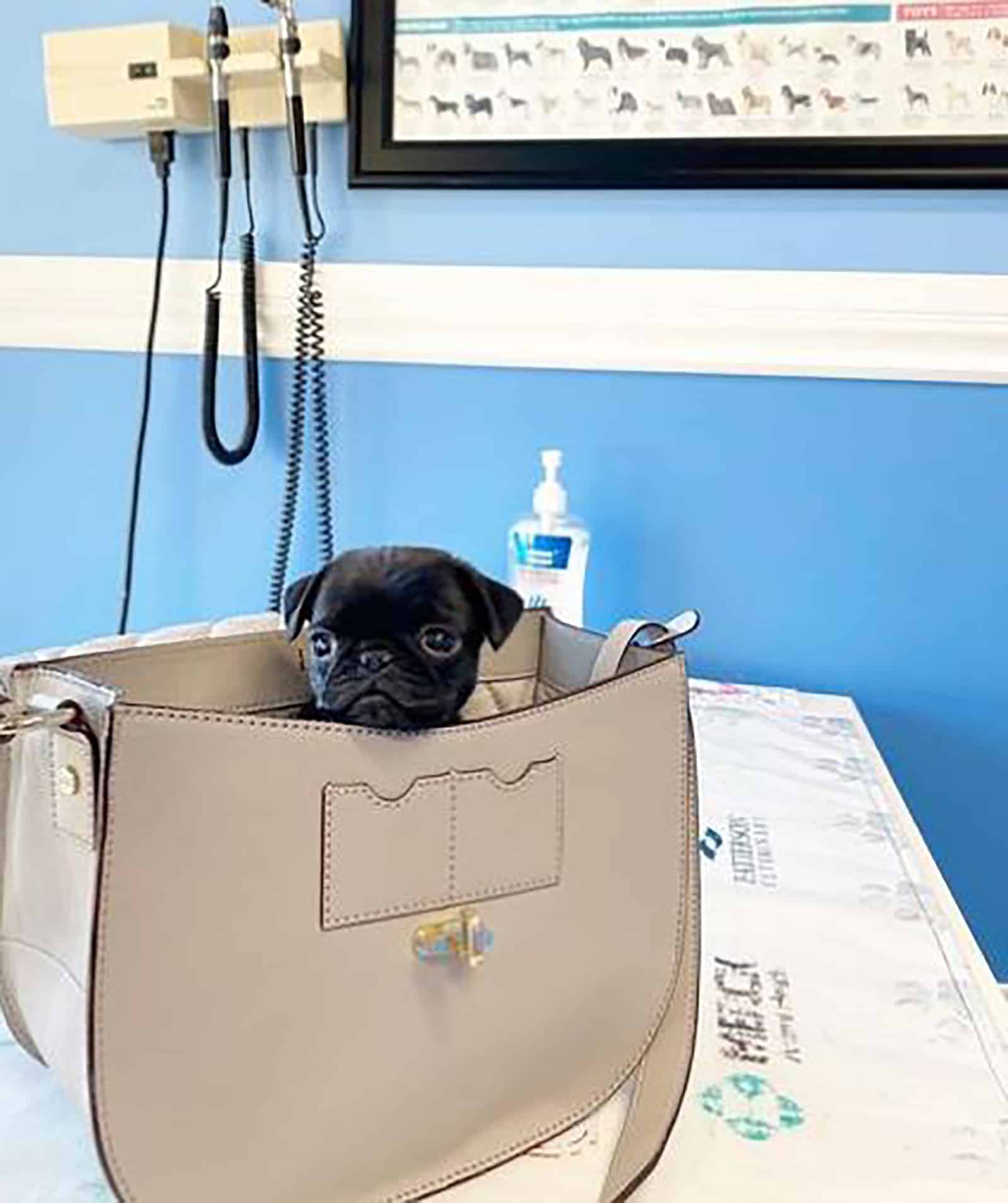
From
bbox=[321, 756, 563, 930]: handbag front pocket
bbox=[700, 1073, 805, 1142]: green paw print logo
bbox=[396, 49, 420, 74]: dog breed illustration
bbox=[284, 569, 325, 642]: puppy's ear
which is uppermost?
bbox=[396, 49, 420, 74]: dog breed illustration

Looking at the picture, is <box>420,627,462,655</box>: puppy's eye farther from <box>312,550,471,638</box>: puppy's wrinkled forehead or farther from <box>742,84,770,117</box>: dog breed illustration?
<box>742,84,770,117</box>: dog breed illustration

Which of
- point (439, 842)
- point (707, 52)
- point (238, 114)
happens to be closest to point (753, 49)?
point (707, 52)

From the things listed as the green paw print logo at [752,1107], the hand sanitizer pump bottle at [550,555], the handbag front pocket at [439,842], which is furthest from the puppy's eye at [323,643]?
the hand sanitizer pump bottle at [550,555]

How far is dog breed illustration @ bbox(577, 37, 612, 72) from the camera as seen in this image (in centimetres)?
122

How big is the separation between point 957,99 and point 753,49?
22cm

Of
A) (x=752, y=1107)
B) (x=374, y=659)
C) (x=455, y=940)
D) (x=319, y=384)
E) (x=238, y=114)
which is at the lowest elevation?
(x=752, y=1107)

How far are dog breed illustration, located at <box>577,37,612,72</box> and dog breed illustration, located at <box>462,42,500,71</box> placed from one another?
9 cm

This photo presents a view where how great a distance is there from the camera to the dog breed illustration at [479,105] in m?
1.25

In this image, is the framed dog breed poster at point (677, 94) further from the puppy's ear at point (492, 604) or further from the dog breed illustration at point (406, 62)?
the puppy's ear at point (492, 604)

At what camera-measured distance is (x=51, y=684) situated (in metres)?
0.44

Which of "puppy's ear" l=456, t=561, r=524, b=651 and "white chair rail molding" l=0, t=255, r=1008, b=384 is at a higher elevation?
"white chair rail molding" l=0, t=255, r=1008, b=384

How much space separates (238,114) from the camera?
50.4 inches

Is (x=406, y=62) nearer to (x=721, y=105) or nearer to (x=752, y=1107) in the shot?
(x=721, y=105)

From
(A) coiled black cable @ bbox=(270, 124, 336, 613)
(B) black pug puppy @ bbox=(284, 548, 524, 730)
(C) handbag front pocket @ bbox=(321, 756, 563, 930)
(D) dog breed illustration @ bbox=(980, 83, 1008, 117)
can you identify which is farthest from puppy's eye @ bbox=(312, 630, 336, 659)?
(D) dog breed illustration @ bbox=(980, 83, 1008, 117)
